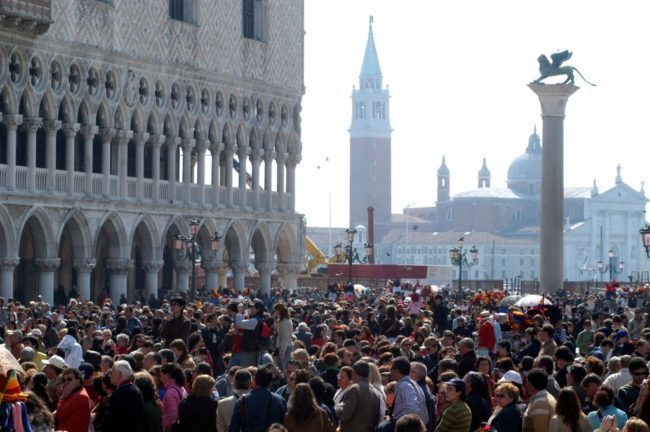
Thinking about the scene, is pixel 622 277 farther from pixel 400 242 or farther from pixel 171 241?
pixel 171 241

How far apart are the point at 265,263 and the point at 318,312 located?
2552cm

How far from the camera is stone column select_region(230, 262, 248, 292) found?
2069 inches

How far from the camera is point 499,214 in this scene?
163 metres

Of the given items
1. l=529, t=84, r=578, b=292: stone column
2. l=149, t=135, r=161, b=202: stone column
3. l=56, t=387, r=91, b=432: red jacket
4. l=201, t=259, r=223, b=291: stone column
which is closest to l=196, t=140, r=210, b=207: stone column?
l=201, t=259, r=223, b=291: stone column

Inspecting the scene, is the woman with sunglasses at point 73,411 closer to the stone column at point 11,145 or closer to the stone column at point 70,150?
the stone column at point 11,145

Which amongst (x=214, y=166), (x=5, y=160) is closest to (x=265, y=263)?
(x=214, y=166)

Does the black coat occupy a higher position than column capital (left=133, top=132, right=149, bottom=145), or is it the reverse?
column capital (left=133, top=132, right=149, bottom=145)

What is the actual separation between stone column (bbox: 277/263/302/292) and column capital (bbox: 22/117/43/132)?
46.1 ft

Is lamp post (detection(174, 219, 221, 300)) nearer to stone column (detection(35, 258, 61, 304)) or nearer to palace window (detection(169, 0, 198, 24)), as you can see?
stone column (detection(35, 258, 61, 304))

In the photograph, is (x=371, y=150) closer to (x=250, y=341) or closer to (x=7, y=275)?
(x=7, y=275)

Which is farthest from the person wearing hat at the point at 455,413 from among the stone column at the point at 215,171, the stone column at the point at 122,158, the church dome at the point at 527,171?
the church dome at the point at 527,171

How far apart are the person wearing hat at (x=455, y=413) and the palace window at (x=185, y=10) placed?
124 feet

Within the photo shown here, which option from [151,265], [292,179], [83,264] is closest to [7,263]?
[83,264]

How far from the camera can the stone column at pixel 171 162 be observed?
49469mm
